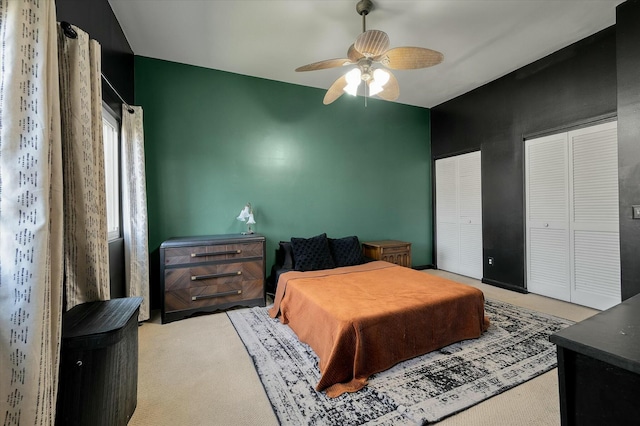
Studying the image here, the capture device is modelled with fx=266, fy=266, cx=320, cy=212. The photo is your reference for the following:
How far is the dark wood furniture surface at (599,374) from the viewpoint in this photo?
66cm

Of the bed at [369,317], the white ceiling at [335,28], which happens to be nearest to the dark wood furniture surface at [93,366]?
the bed at [369,317]

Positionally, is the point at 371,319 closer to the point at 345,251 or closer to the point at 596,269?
the point at 345,251

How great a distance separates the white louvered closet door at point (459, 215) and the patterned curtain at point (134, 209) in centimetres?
445

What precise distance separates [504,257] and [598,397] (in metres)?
3.55

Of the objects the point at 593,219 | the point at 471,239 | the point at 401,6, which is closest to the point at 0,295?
the point at 401,6

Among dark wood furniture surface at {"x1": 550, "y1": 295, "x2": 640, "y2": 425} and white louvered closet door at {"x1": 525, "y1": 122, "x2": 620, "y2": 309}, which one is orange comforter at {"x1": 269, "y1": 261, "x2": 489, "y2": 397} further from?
white louvered closet door at {"x1": 525, "y1": 122, "x2": 620, "y2": 309}

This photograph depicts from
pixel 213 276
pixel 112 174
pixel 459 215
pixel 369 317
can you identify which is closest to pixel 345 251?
pixel 213 276

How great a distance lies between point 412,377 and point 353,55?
8.17 ft

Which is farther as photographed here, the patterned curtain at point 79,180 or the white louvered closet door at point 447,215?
the white louvered closet door at point 447,215

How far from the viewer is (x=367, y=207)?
4402 millimetres

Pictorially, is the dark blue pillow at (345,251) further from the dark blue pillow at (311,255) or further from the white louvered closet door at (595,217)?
the white louvered closet door at (595,217)

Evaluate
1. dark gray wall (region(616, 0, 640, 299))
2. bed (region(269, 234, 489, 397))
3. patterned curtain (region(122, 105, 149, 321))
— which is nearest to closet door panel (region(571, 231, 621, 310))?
dark gray wall (region(616, 0, 640, 299))

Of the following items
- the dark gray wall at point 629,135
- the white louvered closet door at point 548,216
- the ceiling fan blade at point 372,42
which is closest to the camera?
the ceiling fan blade at point 372,42

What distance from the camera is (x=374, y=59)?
2217 mm
